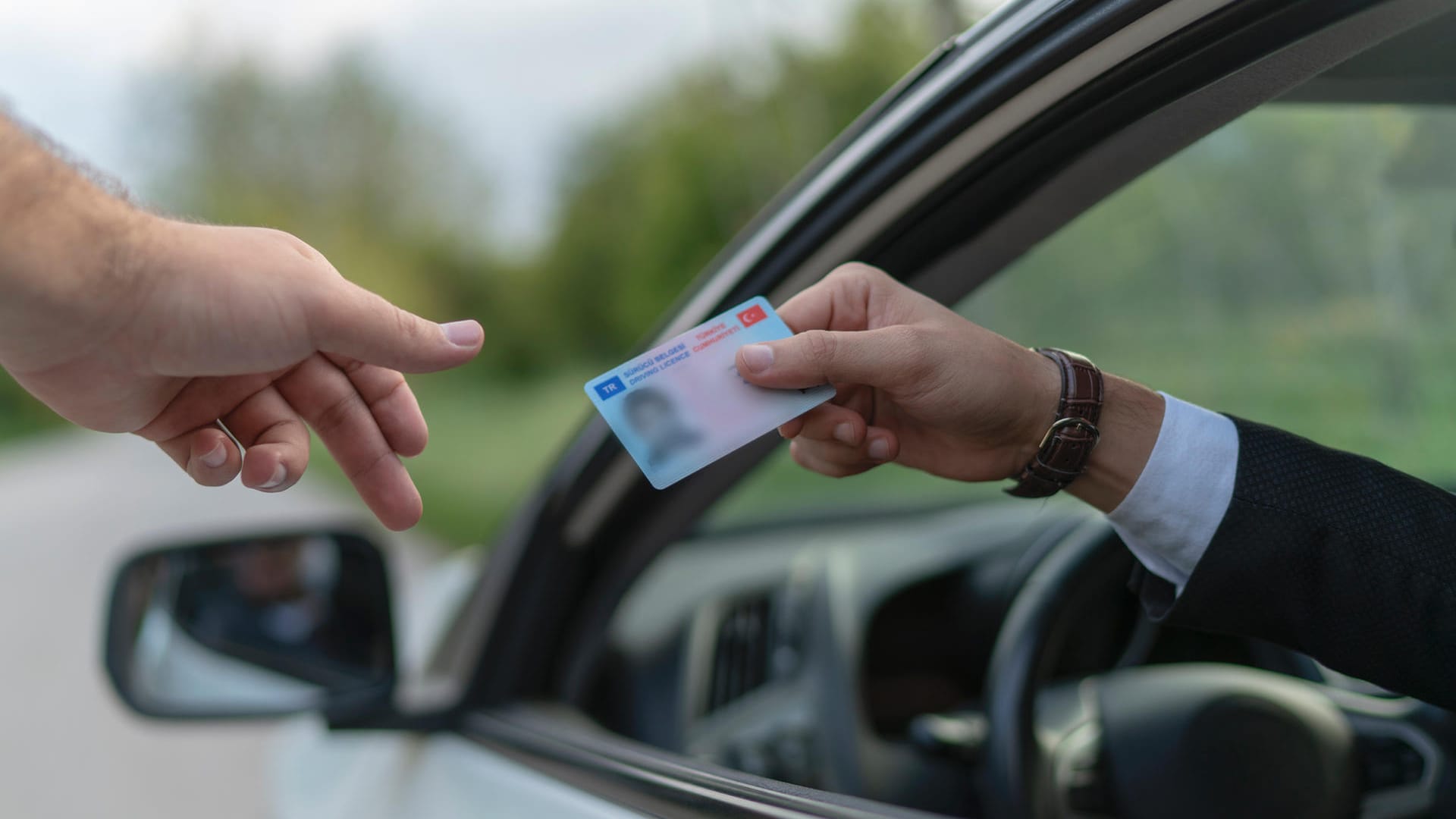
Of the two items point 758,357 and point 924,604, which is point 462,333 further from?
point 924,604

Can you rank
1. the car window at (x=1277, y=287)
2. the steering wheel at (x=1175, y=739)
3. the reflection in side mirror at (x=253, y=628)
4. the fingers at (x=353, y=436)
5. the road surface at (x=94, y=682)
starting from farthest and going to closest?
the road surface at (x=94, y=682) → the reflection in side mirror at (x=253, y=628) → the car window at (x=1277, y=287) → the steering wheel at (x=1175, y=739) → the fingers at (x=353, y=436)

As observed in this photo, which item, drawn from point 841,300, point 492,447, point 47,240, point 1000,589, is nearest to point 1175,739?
point 1000,589

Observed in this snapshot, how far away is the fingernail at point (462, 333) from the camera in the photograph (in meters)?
1.01

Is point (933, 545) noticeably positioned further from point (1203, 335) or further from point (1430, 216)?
point (1203, 335)

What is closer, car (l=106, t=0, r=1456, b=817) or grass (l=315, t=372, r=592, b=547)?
car (l=106, t=0, r=1456, b=817)

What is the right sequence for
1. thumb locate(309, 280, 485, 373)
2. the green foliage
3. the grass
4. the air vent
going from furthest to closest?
1. the grass
2. the green foliage
3. the air vent
4. thumb locate(309, 280, 485, 373)

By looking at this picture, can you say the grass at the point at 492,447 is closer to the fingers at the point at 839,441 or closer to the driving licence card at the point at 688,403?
the fingers at the point at 839,441

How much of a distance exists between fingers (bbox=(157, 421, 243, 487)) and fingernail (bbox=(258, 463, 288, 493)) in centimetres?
3

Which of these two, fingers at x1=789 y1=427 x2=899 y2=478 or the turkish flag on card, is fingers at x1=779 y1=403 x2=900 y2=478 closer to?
fingers at x1=789 y1=427 x2=899 y2=478

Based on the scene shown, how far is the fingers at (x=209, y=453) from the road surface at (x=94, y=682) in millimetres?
965

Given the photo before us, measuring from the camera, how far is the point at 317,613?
199cm

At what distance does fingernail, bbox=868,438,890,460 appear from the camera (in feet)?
4.25

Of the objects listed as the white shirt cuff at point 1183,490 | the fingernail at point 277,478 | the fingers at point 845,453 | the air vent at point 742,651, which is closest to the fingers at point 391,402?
the fingernail at point 277,478

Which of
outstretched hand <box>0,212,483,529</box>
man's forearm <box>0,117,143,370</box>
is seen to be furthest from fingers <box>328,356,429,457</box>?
man's forearm <box>0,117,143,370</box>
